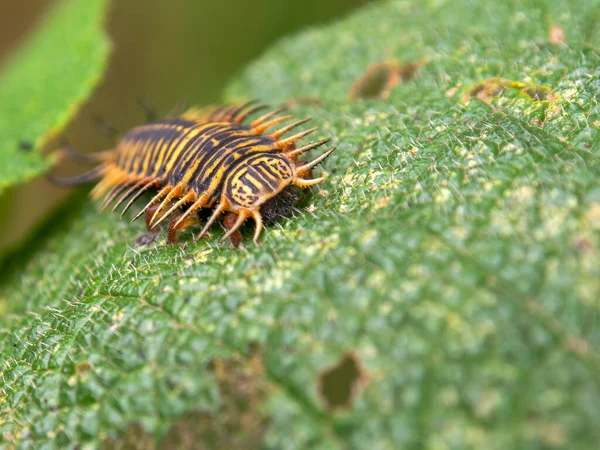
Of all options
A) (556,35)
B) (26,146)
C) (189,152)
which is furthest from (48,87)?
(556,35)

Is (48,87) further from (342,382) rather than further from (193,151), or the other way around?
(342,382)

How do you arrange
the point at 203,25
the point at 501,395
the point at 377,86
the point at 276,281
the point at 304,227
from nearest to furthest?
the point at 501,395
the point at 276,281
the point at 304,227
the point at 377,86
the point at 203,25

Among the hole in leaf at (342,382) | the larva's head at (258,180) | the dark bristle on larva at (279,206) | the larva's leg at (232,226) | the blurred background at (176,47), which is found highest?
the blurred background at (176,47)

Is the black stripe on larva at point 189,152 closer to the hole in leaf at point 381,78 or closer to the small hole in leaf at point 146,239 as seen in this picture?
the small hole in leaf at point 146,239

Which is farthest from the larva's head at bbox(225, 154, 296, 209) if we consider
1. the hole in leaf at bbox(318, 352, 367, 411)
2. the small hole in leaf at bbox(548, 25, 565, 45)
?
the small hole in leaf at bbox(548, 25, 565, 45)

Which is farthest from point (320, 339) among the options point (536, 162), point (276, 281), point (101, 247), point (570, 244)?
point (101, 247)

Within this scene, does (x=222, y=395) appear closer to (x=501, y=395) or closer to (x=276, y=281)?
(x=276, y=281)

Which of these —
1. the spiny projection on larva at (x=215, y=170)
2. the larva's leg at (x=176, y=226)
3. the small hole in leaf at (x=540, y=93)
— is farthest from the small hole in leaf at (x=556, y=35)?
the larva's leg at (x=176, y=226)
